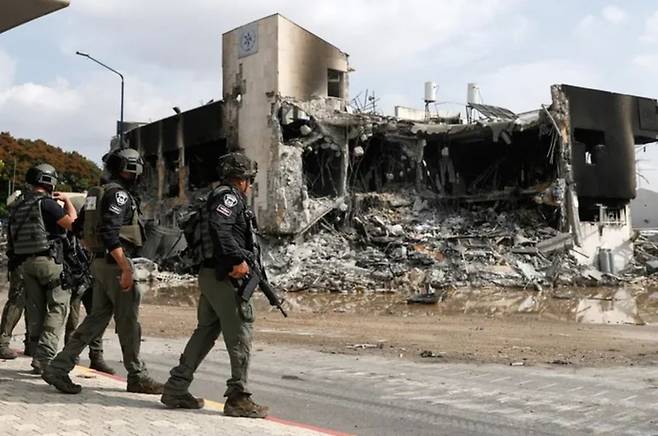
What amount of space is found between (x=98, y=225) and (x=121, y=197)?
0.90 ft

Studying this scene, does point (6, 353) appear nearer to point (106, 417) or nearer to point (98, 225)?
point (98, 225)

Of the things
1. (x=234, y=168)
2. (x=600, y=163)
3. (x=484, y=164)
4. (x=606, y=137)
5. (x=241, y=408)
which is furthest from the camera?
(x=484, y=164)

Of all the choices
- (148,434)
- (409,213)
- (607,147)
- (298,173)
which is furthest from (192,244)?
(607,147)

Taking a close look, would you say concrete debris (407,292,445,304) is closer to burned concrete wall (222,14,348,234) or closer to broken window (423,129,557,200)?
burned concrete wall (222,14,348,234)

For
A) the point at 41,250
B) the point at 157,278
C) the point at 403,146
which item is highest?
the point at 403,146

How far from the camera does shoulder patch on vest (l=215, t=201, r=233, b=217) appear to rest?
434 centimetres

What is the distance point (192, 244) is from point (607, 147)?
2498 cm

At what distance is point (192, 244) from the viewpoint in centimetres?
453

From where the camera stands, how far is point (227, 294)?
172 inches

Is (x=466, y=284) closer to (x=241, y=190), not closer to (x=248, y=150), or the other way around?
(x=248, y=150)

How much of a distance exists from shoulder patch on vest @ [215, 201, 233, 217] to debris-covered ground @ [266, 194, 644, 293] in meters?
16.5

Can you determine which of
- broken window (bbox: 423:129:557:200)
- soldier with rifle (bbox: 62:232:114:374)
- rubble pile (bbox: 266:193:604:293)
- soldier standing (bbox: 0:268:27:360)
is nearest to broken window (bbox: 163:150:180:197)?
rubble pile (bbox: 266:193:604:293)

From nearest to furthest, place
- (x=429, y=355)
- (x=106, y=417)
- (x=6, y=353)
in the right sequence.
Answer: (x=106, y=417)
(x=6, y=353)
(x=429, y=355)

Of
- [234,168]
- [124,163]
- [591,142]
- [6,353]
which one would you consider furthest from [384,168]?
[234,168]
